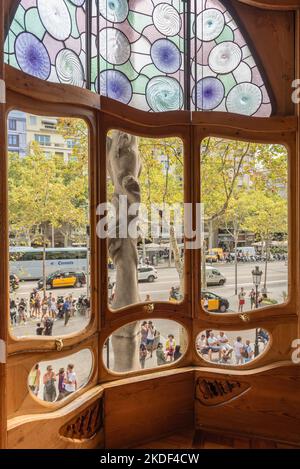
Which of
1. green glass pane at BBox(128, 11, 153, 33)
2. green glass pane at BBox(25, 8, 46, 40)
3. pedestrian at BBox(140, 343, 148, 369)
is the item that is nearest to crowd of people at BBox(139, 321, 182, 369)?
pedestrian at BBox(140, 343, 148, 369)

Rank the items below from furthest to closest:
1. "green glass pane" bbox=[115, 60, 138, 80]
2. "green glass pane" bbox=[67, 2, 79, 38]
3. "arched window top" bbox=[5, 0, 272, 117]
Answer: "green glass pane" bbox=[115, 60, 138, 80] → "green glass pane" bbox=[67, 2, 79, 38] → "arched window top" bbox=[5, 0, 272, 117]

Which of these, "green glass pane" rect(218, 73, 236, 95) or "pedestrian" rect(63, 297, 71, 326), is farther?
"green glass pane" rect(218, 73, 236, 95)

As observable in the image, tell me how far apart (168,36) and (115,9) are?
0.41m

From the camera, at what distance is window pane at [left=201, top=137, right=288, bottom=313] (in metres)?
2.60

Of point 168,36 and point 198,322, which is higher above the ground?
point 168,36

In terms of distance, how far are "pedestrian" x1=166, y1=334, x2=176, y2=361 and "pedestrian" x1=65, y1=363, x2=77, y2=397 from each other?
2.35 ft

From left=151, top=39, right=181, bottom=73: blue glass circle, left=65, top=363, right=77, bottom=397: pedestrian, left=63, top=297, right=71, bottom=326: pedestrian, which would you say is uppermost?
left=151, top=39, right=181, bottom=73: blue glass circle

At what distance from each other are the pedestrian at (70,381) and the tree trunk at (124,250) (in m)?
0.34

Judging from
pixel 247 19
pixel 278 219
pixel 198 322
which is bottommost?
pixel 198 322

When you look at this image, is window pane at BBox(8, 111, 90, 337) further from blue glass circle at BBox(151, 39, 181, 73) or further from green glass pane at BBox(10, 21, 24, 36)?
blue glass circle at BBox(151, 39, 181, 73)

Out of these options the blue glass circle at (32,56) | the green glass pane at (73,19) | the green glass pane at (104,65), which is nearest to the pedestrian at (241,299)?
the green glass pane at (104,65)
